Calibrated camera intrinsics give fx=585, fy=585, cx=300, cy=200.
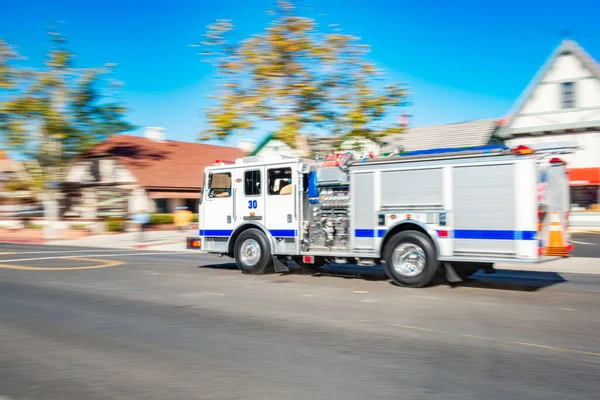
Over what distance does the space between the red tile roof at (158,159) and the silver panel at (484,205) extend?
26.9 m

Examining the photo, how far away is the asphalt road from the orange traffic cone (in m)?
0.74

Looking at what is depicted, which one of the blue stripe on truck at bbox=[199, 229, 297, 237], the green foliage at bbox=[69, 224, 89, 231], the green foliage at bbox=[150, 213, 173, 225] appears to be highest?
the green foliage at bbox=[150, 213, 173, 225]

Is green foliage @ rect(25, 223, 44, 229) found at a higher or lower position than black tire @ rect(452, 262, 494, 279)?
higher

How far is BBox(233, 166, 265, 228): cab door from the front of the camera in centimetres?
1318

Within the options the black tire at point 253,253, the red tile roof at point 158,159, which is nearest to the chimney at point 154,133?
the red tile roof at point 158,159

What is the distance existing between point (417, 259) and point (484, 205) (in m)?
1.61

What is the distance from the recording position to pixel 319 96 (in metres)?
22.3

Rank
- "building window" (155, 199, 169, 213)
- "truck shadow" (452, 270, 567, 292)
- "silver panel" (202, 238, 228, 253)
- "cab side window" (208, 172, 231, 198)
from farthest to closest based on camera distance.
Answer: "building window" (155, 199, 169, 213), "cab side window" (208, 172, 231, 198), "silver panel" (202, 238, 228, 253), "truck shadow" (452, 270, 567, 292)

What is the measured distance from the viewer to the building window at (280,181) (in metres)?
12.8

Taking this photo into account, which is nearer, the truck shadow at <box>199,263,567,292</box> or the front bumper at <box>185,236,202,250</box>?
the truck shadow at <box>199,263,567,292</box>

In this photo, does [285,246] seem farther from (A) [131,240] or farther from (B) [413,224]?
(A) [131,240]

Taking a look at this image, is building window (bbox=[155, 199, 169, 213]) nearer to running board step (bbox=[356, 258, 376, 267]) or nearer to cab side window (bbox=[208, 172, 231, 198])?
cab side window (bbox=[208, 172, 231, 198])

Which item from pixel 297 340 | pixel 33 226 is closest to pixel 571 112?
pixel 297 340

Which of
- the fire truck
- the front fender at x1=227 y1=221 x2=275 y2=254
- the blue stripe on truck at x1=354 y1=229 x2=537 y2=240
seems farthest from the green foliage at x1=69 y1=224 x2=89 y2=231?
the blue stripe on truck at x1=354 y1=229 x2=537 y2=240
